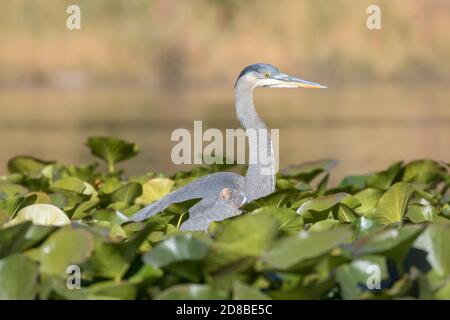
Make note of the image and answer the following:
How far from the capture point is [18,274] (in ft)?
9.21

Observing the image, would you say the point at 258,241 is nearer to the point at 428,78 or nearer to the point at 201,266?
the point at 201,266

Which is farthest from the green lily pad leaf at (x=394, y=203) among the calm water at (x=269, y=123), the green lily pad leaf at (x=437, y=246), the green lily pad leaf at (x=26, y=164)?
the calm water at (x=269, y=123)

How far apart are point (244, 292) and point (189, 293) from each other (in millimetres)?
142

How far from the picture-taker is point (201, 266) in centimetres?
281

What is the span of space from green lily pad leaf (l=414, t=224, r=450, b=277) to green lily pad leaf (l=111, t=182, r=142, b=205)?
186cm

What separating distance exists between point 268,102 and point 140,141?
7793mm

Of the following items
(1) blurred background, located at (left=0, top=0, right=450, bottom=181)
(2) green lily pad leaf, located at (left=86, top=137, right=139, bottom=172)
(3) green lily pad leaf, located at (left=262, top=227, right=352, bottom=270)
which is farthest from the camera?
(1) blurred background, located at (left=0, top=0, right=450, bottom=181)

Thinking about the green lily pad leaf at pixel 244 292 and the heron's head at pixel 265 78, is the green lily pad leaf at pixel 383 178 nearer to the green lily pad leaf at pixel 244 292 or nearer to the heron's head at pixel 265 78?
the heron's head at pixel 265 78

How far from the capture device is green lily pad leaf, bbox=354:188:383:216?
14.0ft

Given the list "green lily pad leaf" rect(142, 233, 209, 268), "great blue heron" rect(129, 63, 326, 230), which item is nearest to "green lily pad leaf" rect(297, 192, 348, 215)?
"great blue heron" rect(129, 63, 326, 230)

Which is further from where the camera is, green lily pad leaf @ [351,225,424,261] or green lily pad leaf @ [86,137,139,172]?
green lily pad leaf @ [86,137,139,172]

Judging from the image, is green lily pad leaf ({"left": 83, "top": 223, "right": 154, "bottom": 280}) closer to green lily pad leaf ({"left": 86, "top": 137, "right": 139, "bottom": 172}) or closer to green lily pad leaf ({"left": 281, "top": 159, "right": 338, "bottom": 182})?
green lily pad leaf ({"left": 281, "top": 159, "right": 338, "bottom": 182})
